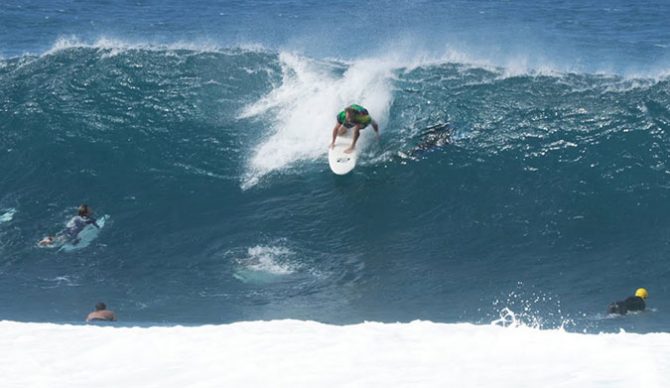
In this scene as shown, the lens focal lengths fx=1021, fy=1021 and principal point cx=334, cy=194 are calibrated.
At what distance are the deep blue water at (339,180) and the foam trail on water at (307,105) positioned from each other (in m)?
0.06

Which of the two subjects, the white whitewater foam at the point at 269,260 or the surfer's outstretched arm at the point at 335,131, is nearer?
the white whitewater foam at the point at 269,260

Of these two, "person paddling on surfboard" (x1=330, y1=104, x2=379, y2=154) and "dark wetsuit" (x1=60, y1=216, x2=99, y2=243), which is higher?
"person paddling on surfboard" (x1=330, y1=104, x2=379, y2=154)

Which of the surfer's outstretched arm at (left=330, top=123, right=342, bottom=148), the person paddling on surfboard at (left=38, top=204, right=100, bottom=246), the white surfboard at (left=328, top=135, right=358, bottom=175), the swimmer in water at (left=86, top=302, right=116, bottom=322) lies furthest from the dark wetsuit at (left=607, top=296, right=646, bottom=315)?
the person paddling on surfboard at (left=38, top=204, right=100, bottom=246)

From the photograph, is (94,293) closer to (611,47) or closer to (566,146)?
(566,146)

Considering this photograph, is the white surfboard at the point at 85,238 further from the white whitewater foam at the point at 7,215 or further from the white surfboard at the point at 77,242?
the white whitewater foam at the point at 7,215

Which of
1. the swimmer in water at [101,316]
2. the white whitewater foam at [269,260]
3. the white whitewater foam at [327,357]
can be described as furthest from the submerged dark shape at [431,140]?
the white whitewater foam at [327,357]

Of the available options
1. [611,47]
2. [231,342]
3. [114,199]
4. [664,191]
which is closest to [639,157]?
[664,191]

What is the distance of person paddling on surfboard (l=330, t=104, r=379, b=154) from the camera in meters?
27.1

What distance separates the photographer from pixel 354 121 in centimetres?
2714

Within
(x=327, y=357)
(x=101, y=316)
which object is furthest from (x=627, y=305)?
(x=101, y=316)

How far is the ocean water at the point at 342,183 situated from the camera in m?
21.9

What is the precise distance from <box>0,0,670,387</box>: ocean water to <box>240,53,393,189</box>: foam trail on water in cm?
7

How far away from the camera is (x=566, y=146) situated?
2744 centimetres

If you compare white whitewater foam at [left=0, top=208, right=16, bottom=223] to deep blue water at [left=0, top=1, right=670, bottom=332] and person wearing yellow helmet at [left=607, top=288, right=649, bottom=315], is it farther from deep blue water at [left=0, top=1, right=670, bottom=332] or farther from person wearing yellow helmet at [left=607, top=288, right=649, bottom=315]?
person wearing yellow helmet at [left=607, top=288, right=649, bottom=315]
